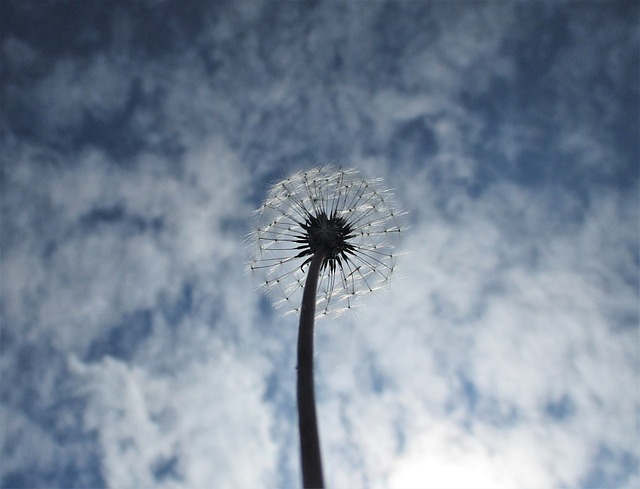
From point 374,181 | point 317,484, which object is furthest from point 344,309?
point 317,484

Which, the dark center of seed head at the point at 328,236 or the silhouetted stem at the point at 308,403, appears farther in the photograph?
the dark center of seed head at the point at 328,236

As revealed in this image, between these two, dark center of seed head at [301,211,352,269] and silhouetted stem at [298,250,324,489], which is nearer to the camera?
silhouetted stem at [298,250,324,489]

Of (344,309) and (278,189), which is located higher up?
(278,189)

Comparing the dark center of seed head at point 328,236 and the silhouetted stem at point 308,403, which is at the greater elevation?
the dark center of seed head at point 328,236

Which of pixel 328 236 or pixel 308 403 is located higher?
pixel 328 236

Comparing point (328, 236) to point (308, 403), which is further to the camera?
point (328, 236)

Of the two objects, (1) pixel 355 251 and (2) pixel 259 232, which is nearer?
(1) pixel 355 251

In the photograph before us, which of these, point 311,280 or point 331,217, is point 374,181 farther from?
point 311,280

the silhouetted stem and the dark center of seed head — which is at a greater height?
the dark center of seed head
